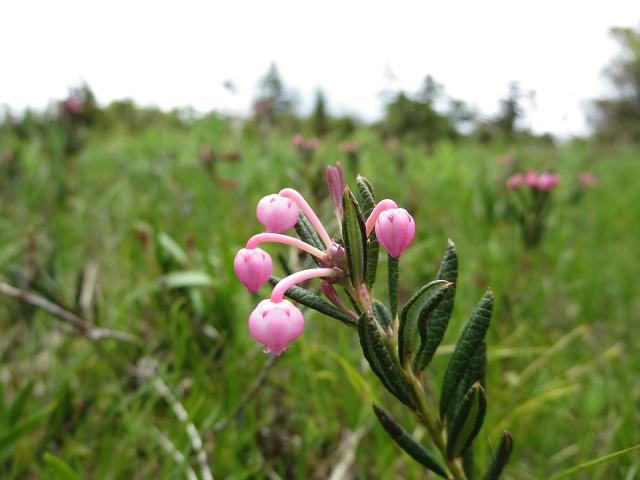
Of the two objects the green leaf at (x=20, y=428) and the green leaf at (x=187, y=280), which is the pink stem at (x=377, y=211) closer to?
the green leaf at (x=20, y=428)

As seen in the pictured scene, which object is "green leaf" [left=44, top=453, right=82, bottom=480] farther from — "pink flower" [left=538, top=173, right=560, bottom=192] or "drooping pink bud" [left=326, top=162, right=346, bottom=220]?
"pink flower" [left=538, top=173, right=560, bottom=192]

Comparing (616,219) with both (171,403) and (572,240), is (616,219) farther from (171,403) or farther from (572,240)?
(171,403)

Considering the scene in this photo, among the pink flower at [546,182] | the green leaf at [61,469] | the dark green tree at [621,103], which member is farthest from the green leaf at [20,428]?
the dark green tree at [621,103]

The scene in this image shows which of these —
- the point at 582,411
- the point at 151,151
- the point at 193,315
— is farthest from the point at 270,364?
the point at 151,151

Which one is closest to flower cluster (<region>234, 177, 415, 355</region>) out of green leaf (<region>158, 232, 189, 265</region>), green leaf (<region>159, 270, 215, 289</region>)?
green leaf (<region>159, 270, 215, 289</region>)

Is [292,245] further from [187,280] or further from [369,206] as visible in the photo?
[187,280]

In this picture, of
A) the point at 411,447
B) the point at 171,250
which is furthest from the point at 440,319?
the point at 171,250

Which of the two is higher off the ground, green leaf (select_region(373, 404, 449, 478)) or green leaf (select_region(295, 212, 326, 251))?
green leaf (select_region(295, 212, 326, 251))
